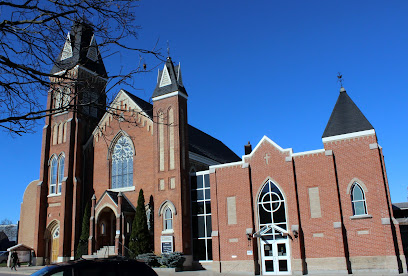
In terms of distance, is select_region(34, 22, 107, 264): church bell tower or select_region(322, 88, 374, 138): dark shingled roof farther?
select_region(34, 22, 107, 264): church bell tower

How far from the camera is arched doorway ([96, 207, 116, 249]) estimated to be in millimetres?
30430

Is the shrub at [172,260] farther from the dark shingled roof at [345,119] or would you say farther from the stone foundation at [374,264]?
the dark shingled roof at [345,119]

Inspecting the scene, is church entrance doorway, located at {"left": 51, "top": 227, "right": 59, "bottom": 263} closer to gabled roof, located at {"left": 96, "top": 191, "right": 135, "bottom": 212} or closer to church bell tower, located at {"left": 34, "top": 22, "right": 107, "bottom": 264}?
church bell tower, located at {"left": 34, "top": 22, "right": 107, "bottom": 264}

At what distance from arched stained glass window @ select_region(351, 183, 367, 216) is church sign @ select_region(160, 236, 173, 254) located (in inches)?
496

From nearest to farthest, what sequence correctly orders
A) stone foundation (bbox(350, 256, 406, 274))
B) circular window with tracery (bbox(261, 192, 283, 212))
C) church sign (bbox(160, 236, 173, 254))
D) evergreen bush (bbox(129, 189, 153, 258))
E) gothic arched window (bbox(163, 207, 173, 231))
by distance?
stone foundation (bbox(350, 256, 406, 274))
circular window with tracery (bbox(261, 192, 283, 212))
church sign (bbox(160, 236, 173, 254))
evergreen bush (bbox(129, 189, 153, 258))
gothic arched window (bbox(163, 207, 173, 231))

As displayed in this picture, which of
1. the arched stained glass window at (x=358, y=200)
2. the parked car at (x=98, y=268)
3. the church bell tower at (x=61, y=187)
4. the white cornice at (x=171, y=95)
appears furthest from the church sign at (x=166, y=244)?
the parked car at (x=98, y=268)

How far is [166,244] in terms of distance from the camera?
27.7 meters

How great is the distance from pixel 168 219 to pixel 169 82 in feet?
36.0

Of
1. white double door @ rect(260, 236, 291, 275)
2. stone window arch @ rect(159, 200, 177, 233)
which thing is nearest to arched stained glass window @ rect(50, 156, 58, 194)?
stone window arch @ rect(159, 200, 177, 233)

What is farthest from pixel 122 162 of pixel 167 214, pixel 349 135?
pixel 349 135

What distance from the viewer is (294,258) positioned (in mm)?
23656

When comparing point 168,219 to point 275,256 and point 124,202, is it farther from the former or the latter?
point 275,256

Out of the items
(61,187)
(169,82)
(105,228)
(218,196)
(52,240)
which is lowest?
(52,240)

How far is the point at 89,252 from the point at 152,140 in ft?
32.3
